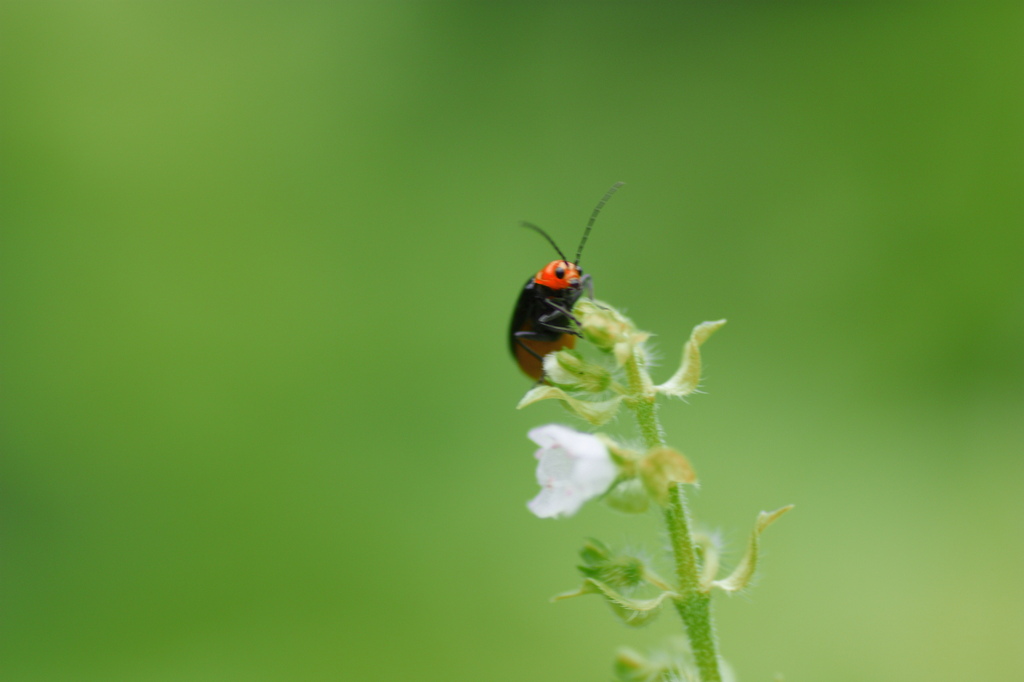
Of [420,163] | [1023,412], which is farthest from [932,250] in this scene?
[420,163]

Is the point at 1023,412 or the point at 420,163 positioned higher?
the point at 420,163

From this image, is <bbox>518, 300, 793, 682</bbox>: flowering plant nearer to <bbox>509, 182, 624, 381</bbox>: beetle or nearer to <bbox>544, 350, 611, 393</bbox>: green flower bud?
<bbox>544, 350, 611, 393</bbox>: green flower bud

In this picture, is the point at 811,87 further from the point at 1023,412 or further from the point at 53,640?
the point at 53,640

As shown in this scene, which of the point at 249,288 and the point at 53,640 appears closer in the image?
the point at 53,640

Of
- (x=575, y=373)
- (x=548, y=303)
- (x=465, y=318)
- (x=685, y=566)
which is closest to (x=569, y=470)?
(x=575, y=373)

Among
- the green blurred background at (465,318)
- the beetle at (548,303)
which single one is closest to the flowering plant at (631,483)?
the beetle at (548,303)

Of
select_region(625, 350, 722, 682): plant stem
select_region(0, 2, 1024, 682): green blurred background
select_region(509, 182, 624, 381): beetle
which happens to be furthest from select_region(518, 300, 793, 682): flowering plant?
select_region(0, 2, 1024, 682): green blurred background

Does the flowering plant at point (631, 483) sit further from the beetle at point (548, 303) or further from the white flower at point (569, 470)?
the beetle at point (548, 303)

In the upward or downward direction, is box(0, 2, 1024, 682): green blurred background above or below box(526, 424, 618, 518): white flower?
above
